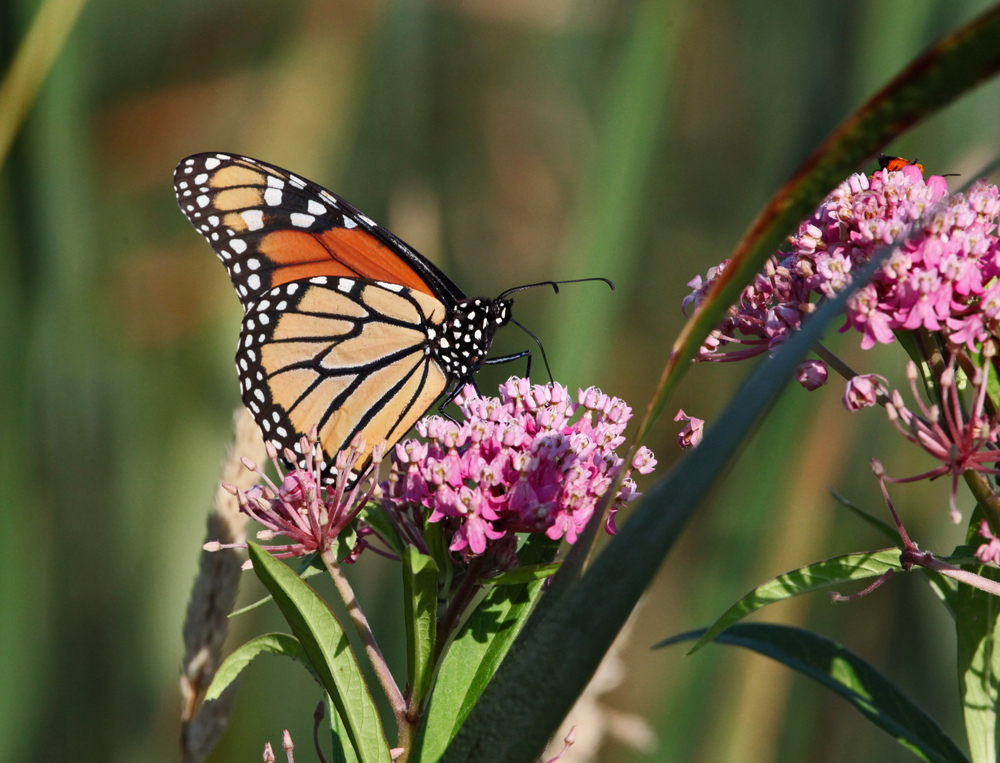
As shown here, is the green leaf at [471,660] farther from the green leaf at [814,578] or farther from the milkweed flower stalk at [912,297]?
the milkweed flower stalk at [912,297]

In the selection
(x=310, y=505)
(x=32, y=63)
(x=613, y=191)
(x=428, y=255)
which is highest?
(x=613, y=191)

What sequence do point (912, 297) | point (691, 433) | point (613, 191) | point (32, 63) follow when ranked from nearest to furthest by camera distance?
point (912, 297) → point (691, 433) → point (32, 63) → point (613, 191)

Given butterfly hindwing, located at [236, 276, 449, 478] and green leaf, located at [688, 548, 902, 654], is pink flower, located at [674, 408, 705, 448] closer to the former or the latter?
green leaf, located at [688, 548, 902, 654]

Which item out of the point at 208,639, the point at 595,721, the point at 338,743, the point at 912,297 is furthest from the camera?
the point at 595,721

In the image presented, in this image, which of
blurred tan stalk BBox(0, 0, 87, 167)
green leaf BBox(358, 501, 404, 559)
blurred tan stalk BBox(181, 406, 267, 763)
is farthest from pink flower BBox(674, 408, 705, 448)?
blurred tan stalk BBox(0, 0, 87, 167)

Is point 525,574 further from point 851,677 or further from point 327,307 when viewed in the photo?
point 327,307

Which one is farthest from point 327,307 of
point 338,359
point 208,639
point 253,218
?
point 208,639

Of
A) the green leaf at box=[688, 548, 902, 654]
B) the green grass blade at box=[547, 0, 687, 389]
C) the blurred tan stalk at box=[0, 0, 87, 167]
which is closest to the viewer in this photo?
the green leaf at box=[688, 548, 902, 654]
